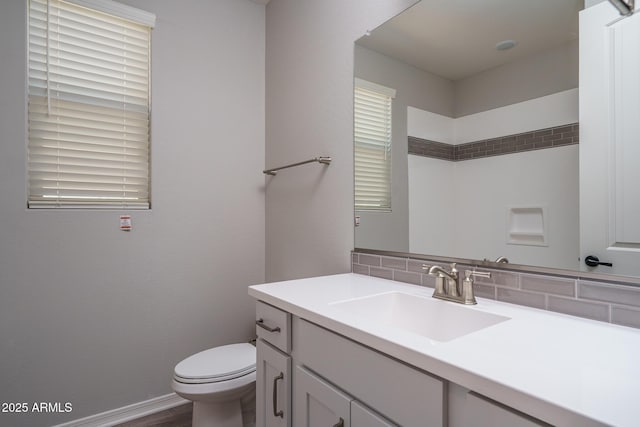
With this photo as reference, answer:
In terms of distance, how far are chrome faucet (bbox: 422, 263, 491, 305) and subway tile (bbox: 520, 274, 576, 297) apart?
0.10 m

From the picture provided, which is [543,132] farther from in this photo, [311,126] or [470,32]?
[311,126]

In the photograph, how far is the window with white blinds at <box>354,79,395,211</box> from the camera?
151cm

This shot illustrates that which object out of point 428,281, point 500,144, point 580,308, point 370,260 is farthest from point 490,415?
point 370,260

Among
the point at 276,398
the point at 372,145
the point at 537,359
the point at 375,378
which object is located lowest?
the point at 276,398

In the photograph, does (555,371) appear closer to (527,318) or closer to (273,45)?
(527,318)

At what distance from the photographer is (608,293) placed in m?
0.85

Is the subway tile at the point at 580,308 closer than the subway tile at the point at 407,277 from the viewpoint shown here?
Yes

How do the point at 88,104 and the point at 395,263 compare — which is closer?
the point at 395,263

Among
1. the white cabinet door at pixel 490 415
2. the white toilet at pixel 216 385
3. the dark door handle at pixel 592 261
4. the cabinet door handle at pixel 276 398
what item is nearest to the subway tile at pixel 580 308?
the dark door handle at pixel 592 261

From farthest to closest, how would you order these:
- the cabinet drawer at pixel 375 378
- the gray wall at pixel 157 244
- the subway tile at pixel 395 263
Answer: the gray wall at pixel 157 244
the subway tile at pixel 395 263
the cabinet drawer at pixel 375 378

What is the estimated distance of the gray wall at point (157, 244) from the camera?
63.5 inches

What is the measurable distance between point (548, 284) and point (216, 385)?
138cm

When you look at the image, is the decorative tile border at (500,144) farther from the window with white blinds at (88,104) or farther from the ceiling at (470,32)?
the window with white blinds at (88,104)

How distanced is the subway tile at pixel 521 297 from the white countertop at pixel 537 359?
0.08ft
